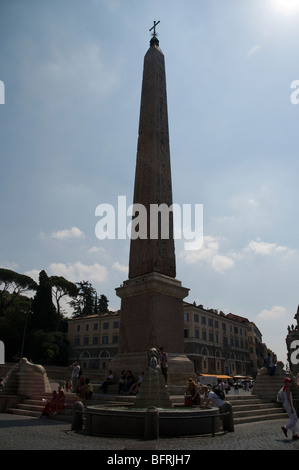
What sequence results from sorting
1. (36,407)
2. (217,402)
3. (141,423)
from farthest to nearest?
1. (36,407)
2. (217,402)
3. (141,423)

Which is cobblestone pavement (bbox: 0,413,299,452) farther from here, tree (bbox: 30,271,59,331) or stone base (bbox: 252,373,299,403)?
tree (bbox: 30,271,59,331)

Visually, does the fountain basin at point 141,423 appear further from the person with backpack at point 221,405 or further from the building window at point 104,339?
the building window at point 104,339

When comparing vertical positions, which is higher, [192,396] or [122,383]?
[122,383]

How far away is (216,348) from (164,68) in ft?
145

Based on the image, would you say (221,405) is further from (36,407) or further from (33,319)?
(33,319)

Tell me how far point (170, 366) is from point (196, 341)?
124 feet

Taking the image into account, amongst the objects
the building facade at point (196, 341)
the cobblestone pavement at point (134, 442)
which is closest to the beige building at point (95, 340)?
the building facade at point (196, 341)

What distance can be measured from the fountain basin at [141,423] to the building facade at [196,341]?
41.2m

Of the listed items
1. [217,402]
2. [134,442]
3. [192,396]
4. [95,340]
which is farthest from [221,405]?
[95,340]

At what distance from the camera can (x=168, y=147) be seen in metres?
15.1

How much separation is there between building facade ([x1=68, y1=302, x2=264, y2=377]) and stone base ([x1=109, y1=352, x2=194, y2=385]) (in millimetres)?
36102

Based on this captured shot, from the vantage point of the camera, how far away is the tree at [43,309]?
145 feet

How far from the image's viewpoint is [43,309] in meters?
45.0
